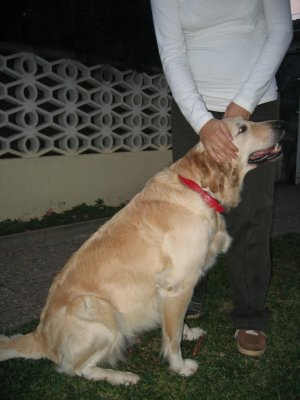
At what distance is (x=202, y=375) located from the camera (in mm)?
2484

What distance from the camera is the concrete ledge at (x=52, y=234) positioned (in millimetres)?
5070

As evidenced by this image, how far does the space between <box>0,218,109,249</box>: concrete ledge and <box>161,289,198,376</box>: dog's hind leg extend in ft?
10.5

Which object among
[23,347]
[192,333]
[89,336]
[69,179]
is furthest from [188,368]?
[69,179]

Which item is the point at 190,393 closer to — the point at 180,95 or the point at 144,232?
the point at 144,232

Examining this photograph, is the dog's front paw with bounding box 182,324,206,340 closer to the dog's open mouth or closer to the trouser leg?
the trouser leg

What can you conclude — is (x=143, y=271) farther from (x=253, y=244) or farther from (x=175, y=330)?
(x=253, y=244)

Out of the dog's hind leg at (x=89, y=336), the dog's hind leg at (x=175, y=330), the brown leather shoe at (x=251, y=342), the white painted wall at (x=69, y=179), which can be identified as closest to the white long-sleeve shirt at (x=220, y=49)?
the dog's hind leg at (x=175, y=330)

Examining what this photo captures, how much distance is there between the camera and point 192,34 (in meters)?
2.62

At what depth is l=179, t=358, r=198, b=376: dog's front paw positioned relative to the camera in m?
2.50

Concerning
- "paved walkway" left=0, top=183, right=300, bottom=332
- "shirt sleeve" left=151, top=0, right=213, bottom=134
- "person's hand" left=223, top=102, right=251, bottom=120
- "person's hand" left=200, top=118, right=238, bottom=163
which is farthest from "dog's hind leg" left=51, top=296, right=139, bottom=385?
"person's hand" left=223, top=102, right=251, bottom=120

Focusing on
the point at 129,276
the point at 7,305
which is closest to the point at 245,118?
the point at 129,276

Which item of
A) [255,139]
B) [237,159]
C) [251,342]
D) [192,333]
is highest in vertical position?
[255,139]

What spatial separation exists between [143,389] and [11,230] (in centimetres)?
351

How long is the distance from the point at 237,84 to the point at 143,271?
1.37 metres
